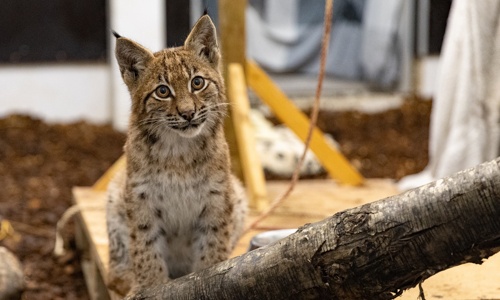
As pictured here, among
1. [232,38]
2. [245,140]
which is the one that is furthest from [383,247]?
[232,38]

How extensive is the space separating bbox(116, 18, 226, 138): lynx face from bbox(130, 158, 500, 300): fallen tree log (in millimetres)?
491

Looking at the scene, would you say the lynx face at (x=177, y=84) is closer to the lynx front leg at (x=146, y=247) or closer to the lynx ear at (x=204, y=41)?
the lynx ear at (x=204, y=41)

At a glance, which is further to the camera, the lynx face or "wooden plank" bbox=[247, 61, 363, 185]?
"wooden plank" bbox=[247, 61, 363, 185]

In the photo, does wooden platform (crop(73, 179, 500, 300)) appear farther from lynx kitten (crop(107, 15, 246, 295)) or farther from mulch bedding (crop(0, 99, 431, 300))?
lynx kitten (crop(107, 15, 246, 295))

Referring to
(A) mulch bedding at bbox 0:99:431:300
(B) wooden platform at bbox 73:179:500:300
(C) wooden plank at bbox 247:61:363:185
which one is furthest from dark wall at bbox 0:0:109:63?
(C) wooden plank at bbox 247:61:363:185

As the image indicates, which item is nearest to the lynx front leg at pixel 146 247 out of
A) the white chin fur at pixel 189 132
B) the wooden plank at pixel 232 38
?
the white chin fur at pixel 189 132

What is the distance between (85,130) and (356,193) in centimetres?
329

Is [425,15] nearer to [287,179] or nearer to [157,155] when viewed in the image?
[287,179]

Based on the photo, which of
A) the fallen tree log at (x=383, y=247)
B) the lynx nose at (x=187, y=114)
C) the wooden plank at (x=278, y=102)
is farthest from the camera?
the wooden plank at (x=278, y=102)

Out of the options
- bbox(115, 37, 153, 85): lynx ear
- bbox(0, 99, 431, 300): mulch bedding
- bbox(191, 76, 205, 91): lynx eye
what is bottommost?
bbox(0, 99, 431, 300): mulch bedding

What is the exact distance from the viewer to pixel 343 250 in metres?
2.11

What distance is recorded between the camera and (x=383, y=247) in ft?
6.72

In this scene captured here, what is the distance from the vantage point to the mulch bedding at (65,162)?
4621 millimetres

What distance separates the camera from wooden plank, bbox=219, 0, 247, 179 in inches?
179
